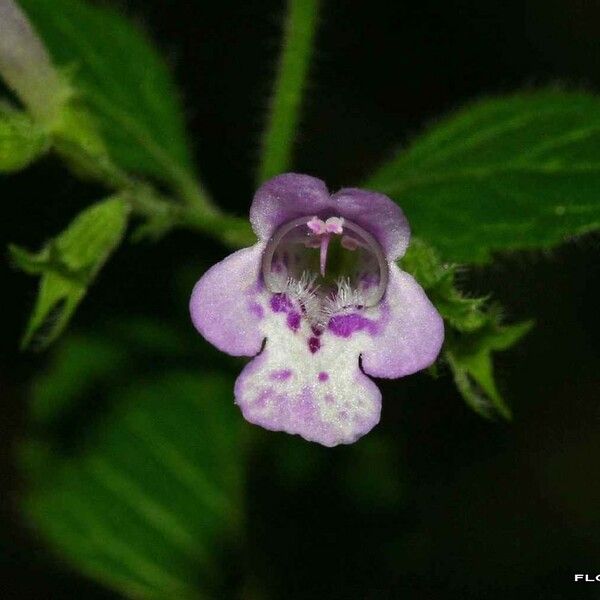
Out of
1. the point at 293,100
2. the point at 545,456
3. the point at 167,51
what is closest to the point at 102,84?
the point at 167,51

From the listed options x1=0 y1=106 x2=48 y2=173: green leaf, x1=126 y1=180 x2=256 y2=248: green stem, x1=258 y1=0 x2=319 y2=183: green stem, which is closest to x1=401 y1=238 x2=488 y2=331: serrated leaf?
x1=126 y1=180 x2=256 y2=248: green stem

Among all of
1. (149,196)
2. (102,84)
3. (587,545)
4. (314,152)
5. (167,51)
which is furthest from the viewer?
(314,152)

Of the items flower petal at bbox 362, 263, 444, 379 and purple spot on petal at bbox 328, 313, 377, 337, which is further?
purple spot on petal at bbox 328, 313, 377, 337

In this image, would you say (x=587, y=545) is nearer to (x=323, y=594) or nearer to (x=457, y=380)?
(x=323, y=594)

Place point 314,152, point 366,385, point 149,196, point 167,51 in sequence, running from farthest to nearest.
Result: point 314,152
point 167,51
point 149,196
point 366,385

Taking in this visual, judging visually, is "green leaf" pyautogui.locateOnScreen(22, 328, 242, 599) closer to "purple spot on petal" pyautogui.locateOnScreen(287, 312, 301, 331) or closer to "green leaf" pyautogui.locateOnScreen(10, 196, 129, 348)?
"green leaf" pyautogui.locateOnScreen(10, 196, 129, 348)
